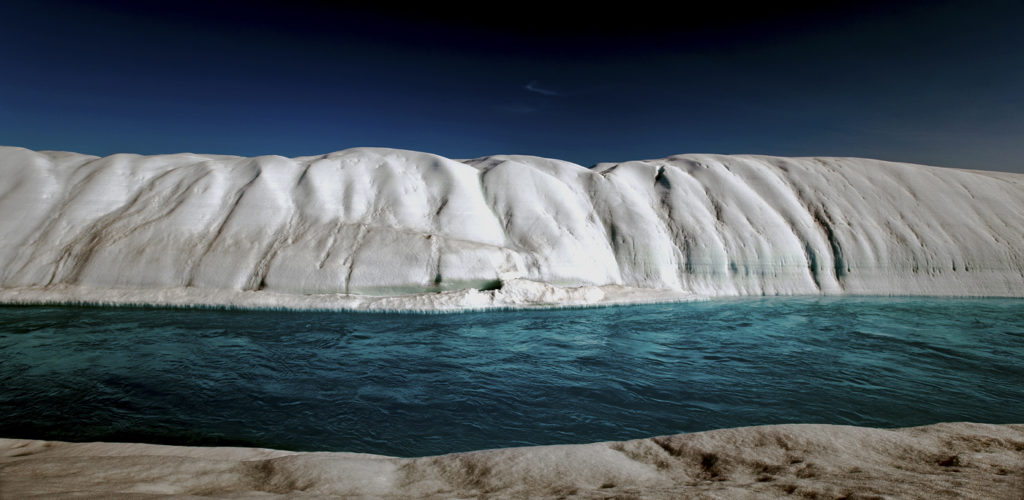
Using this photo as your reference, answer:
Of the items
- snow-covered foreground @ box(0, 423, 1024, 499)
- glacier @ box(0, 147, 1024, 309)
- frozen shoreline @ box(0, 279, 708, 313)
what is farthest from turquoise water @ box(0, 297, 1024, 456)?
glacier @ box(0, 147, 1024, 309)

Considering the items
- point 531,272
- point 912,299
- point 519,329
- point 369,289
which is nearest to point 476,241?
point 531,272

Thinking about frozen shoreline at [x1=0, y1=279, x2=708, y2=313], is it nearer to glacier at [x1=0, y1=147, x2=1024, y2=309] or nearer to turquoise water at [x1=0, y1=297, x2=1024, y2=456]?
glacier at [x1=0, y1=147, x2=1024, y2=309]

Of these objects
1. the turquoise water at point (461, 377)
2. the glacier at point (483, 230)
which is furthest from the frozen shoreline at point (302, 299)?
the turquoise water at point (461, 377)

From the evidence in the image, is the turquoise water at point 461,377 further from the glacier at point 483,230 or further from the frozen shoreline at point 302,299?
the glacier at point 483,230

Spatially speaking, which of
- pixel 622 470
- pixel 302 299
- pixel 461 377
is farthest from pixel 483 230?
pixel 622 470

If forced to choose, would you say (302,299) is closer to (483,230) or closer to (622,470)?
(483,230)
